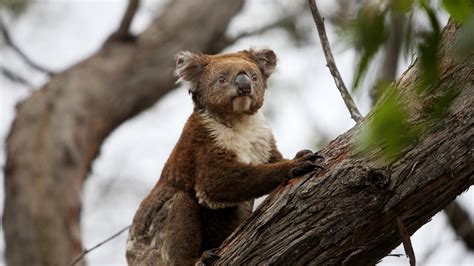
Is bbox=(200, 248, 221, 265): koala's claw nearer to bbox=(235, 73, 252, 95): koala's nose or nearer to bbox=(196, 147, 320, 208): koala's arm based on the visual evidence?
bbox=(196, 147, 320, 208): koala's arm

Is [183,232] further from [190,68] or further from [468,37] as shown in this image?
[468,37]

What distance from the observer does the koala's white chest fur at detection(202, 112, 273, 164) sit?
5.43 m

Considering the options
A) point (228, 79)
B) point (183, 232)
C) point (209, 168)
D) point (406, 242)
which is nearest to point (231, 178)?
point (209, 168)

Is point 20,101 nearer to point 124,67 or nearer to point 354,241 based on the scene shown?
point 124,67

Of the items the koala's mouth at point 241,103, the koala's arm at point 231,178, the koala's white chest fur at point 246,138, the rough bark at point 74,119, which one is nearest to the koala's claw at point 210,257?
the koala's arm at point 231,178

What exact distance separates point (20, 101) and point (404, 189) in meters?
8.90

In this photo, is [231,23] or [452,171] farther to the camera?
[231,23]

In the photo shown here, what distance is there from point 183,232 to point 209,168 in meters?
0.46

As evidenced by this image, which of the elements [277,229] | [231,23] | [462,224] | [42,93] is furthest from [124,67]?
[277,229]

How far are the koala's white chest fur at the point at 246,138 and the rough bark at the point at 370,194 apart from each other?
1319 millimetres

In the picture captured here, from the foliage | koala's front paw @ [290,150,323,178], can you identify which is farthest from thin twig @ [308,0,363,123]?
the foliage

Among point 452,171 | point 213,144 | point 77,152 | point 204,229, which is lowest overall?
point 452,171

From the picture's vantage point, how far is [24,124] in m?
11.2

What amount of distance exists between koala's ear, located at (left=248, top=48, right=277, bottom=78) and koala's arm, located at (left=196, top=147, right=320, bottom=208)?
102 cm
